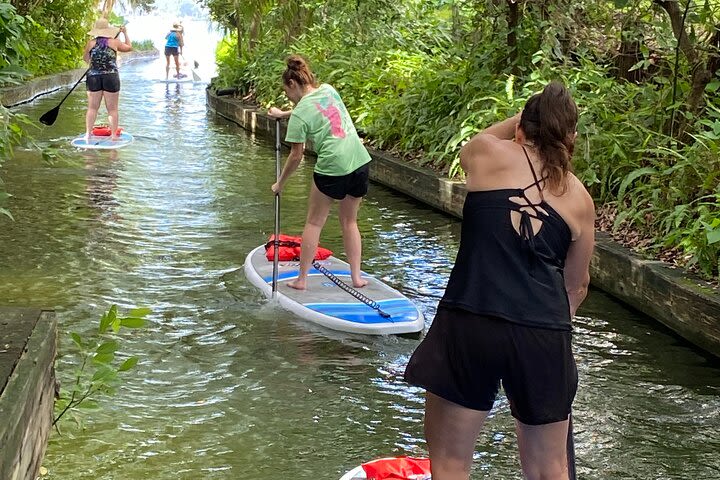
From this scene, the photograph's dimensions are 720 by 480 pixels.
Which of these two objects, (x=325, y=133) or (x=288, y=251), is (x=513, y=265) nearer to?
(x=325, y=133)

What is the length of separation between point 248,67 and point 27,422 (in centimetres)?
1917

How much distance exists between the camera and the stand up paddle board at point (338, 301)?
6792 millimetres

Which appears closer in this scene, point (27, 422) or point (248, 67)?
point (27, 422)

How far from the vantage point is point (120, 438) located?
16.4 feet

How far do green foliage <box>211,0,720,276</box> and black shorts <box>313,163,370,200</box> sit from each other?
2.11 meters

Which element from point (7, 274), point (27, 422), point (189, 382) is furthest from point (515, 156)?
point (7, 274)

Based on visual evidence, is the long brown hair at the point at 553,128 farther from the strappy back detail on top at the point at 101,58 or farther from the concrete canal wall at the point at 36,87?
the concrete canal wall at the point at 36,87

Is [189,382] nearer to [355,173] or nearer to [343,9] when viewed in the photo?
[355,173]

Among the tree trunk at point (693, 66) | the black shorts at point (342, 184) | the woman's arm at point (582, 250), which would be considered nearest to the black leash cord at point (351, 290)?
the black shorts at point (342, 184)

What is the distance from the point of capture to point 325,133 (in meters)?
7.17

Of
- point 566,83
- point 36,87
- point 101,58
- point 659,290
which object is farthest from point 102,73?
point 659,290

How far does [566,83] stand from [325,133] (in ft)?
15.3

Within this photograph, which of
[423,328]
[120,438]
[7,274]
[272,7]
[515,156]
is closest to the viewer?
[515,156]

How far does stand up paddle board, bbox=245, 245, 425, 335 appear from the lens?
6792mm
